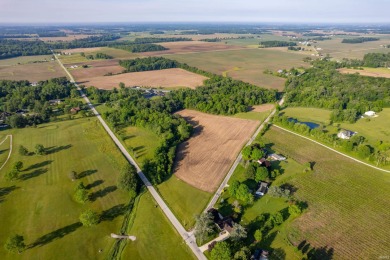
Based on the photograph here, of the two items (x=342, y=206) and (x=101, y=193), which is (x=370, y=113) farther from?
(x=101, y=193)

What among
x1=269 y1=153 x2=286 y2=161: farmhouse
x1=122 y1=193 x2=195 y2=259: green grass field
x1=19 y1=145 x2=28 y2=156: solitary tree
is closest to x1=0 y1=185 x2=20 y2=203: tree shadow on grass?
x1=19 y1=145 x2=28 y2=156: solitary tree

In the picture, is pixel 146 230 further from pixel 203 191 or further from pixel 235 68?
pixel 235 68

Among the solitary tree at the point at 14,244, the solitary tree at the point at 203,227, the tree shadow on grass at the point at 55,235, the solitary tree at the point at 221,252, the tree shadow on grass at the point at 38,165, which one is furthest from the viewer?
the tree shadow on grass at the point at 38,165

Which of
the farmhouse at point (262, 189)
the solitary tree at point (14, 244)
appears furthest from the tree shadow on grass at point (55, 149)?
the farmhouse at point (262, 189)

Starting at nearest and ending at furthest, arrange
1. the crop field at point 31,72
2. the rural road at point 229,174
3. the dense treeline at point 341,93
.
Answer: the rural road at point 229,174
the dense treeline at point 341,93
the crop field at point 31,72

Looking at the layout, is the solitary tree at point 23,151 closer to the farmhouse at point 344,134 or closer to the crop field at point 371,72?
the farmhouse at point 344,134

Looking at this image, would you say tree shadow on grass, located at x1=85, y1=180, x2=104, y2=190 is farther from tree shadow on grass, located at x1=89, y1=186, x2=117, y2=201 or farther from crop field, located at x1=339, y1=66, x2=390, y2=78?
crop field, located at x1=339, y1=66, x2=390, y2=78
